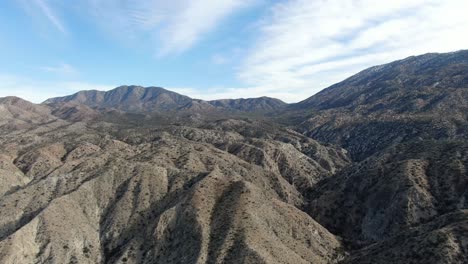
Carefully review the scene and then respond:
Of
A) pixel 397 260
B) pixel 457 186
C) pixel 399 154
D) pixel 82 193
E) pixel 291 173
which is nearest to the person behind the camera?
pixel 397 260

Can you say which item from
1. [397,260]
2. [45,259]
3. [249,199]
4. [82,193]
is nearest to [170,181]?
[82,193]

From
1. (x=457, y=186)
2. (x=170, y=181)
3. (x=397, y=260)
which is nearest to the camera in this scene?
(x=397, y=260)

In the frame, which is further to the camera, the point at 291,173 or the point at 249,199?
the point at 291,173

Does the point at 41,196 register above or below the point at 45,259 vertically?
above

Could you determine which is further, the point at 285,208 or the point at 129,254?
the point at 285,208

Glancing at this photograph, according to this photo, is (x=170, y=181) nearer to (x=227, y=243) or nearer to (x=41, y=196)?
(x=41, y=196)

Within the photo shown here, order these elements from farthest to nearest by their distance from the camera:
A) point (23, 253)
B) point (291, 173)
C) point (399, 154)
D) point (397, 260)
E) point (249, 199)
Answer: point (291, 173) < point (399, 154) < point (249, 199) < point (23, 253) < point (397, 260)

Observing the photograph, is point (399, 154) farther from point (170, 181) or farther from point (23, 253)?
point (23, 253)

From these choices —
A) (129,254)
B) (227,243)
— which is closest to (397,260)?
(227,243)

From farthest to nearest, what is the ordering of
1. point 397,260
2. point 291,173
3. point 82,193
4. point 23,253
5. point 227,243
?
1. point 291,173
2. point 82,193
3. point 23,253
4. point 227,243
5. point 397,260
